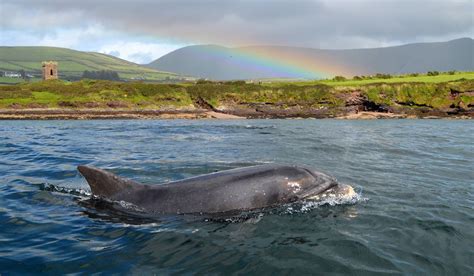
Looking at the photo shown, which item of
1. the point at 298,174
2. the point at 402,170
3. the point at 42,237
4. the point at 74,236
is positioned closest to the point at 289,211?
the point at 298,174

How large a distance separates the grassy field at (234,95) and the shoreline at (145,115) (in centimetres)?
306

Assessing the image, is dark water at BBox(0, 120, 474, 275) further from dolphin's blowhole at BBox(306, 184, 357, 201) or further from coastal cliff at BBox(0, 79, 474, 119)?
coastal cliff at BBox(0, 79, 474, 119)

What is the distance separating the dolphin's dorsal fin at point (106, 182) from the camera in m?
11.2

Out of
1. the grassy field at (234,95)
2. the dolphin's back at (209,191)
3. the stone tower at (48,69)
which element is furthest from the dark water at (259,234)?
the stone tower at (48,69)

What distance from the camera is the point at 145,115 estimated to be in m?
75.2

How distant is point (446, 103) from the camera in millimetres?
75188

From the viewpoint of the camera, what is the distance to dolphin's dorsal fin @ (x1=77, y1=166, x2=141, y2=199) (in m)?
11.2

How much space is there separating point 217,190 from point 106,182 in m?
2.98

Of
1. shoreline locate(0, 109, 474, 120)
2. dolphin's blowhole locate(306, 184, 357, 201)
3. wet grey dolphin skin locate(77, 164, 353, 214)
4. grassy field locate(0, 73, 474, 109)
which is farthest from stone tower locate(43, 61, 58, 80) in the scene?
dolphin's blowhole locate(306, 184, 357, 201)

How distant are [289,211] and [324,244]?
2.13 metres

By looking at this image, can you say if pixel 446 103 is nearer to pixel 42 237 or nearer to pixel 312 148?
pixel 312 148

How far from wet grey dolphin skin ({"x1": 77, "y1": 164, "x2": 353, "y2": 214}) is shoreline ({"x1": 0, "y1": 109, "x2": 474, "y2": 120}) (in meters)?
60.6

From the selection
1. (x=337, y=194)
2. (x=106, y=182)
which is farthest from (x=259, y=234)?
(x=106, y=182)

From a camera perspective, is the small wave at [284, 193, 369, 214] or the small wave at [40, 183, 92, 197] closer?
the small wave at [284, 193, 369, 214]
